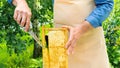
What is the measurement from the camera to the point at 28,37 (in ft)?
14.4

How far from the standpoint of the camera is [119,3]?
474 cm

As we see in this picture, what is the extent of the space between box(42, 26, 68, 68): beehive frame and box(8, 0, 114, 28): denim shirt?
156mm

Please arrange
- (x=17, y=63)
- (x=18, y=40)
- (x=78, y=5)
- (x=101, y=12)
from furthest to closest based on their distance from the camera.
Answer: (x=17, y=63) < (x=18, y=40) < (x=78, y=5) < (x=101, y=12)

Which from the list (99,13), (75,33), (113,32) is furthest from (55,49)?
(113,32)

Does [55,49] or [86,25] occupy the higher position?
[86,25]

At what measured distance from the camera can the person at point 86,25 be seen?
222cm

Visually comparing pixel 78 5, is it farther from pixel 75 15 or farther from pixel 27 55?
pixel 27 55

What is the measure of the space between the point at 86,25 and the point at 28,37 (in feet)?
7.43

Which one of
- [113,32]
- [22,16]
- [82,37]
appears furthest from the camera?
[113,32]

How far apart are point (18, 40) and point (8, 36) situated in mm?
141

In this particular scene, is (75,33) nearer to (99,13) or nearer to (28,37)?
(99,13)

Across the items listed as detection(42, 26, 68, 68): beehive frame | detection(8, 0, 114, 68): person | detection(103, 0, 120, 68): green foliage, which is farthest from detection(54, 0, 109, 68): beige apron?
detection(103, 0, 120, 68): green foliage

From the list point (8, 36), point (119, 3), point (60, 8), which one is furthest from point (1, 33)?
point (60, 8)

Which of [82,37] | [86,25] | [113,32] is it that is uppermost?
[86,25]
